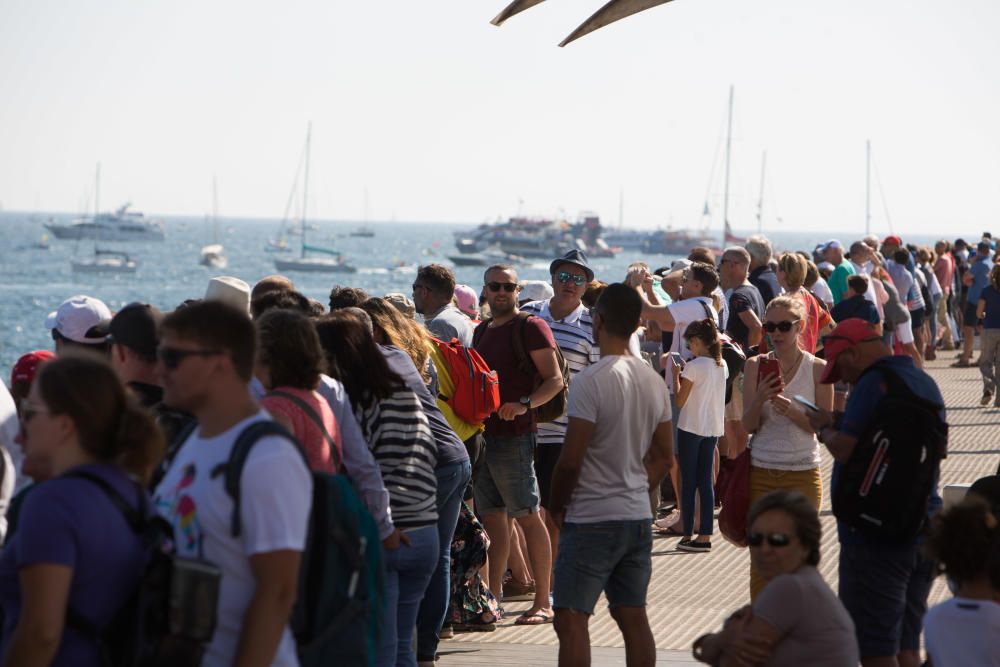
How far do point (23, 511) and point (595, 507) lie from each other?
276 centimetres

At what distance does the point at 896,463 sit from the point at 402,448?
1.84 m

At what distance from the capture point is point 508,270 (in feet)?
24.8

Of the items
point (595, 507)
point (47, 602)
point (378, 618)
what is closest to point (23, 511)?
point (47, 602)

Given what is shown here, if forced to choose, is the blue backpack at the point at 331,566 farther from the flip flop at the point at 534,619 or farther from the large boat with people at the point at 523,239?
the large boat with people at the point at 523,239

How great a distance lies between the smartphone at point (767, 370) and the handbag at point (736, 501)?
1.22 ft

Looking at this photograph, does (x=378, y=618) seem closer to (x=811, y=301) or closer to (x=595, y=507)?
(x=595, y=507)

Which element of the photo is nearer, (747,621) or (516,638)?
(747,621)

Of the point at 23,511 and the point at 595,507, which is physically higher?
the point at 23,511

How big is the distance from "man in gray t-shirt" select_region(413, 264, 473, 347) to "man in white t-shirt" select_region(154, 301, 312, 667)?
416cm

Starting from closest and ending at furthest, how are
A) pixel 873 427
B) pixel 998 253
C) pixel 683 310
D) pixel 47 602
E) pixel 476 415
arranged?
pixel 47 602 → pixel 873 427 → pixel 476 415 → pixel 683 310 → pixel 998 253

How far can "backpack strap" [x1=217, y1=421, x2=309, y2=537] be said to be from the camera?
3229 mm

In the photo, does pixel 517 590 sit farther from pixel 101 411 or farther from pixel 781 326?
pixel 101 411

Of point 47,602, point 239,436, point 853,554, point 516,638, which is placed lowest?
point 516,638

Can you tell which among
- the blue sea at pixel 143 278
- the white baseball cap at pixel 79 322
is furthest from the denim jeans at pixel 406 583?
the blue sea at pixel 143 278
